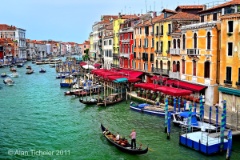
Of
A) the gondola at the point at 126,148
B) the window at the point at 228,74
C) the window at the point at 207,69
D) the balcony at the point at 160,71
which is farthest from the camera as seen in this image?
the balcony at the point at 160,71

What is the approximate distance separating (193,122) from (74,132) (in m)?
7.47

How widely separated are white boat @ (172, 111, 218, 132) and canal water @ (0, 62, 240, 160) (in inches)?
25.7

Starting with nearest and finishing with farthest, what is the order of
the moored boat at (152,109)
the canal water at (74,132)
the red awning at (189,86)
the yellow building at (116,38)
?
the canal water at (74,132) → the moored boat at (152,109) → the red awning at (189,86) → the yellow building at (116,38)

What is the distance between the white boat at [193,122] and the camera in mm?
18642

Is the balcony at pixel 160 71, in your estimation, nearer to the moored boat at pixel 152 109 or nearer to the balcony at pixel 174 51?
the balcony at pixel 174 51

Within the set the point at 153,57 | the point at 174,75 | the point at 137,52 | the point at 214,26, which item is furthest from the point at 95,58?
the point at 214,26

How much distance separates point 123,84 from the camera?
35219 millimetres

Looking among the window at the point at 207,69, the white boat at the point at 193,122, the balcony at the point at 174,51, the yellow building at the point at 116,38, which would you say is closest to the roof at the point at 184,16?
the balcony at the point at 174,51

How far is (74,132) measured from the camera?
21047mm

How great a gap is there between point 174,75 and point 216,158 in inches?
546

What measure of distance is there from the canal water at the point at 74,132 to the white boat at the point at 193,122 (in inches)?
25.7

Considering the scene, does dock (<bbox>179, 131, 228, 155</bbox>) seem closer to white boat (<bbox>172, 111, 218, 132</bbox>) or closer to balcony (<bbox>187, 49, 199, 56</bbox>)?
white boat (<bbox>172, 111, 218, 132</bbox>)

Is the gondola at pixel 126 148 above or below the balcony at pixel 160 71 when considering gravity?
below

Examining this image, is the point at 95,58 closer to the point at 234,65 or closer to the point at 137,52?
the point at 137,52
